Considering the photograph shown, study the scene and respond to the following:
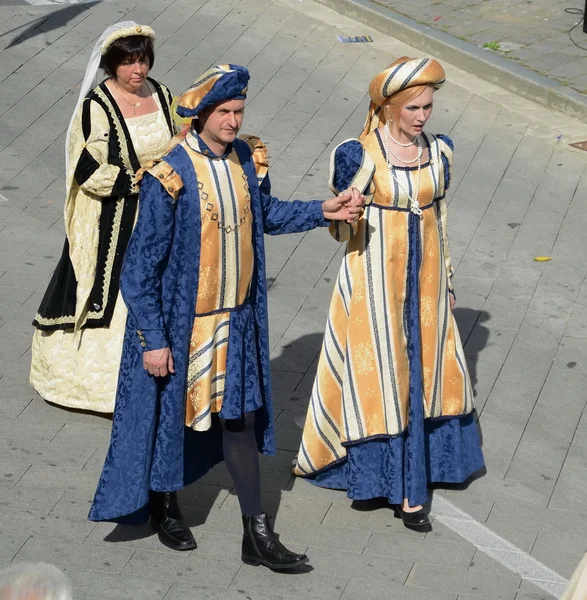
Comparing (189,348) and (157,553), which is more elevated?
(189,348)

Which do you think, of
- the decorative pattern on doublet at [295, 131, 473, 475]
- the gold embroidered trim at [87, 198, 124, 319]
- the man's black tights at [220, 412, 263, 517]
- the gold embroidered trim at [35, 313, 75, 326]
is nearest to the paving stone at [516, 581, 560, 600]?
the decorative pattern on doublet at [295, 131, 473, 475]

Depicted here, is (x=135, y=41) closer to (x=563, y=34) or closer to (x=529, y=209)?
(x=529, y=209)

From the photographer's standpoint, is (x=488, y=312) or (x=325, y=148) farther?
(x=325, y=148)

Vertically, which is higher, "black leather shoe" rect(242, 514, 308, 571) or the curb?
"black leather shoe" rect(242, 514, 308, 571)

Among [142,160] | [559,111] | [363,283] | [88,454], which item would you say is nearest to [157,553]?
[88,454]

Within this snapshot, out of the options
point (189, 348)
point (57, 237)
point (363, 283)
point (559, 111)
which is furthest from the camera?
point (559, 111)

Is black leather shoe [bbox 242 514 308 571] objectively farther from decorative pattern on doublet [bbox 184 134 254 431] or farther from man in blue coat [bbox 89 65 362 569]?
decorative pattern on doublet [bbox 184 134 254 431]

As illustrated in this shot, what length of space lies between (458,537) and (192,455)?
113 centimetres

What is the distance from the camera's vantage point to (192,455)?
530 cm

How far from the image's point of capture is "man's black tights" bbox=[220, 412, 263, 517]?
505cm

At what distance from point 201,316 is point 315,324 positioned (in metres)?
2.26

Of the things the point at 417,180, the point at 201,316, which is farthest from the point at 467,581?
the point at 417,180

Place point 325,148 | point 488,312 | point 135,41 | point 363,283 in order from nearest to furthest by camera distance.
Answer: point 363,283, point 135,41, point 488,312, point 325,148

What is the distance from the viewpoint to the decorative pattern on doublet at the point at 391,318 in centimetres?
523
